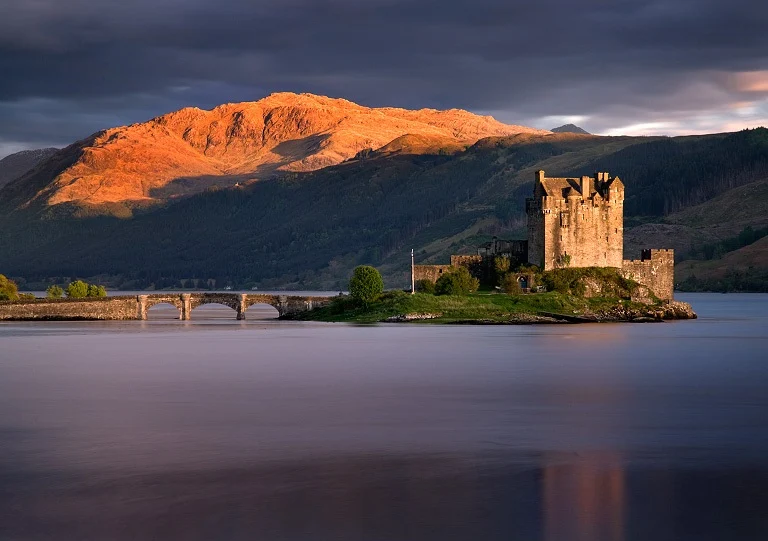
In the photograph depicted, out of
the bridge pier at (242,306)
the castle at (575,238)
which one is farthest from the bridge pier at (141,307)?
the castle at (575,238)

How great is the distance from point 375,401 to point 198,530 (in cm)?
3505

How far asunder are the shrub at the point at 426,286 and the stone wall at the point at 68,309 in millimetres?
52075

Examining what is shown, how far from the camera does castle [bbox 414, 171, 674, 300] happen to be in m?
149

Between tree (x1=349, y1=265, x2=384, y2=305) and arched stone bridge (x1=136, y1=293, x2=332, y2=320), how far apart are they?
1668 cm

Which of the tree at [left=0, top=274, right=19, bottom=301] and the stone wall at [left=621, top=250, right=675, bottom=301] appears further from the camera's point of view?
the tree at [left=0, top=274, right=19, bottom=301]

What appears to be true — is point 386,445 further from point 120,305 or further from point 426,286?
point 120,305

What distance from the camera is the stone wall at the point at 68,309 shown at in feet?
561

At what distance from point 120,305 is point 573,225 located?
74.1 meters

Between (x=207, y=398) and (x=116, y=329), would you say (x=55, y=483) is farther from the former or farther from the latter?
(x=116, y=329)

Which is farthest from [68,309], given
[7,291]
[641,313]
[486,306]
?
[641,313]

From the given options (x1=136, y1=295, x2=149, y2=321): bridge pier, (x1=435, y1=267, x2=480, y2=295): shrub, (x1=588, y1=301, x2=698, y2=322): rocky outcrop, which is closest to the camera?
(x1=435, y1=267, x2=480, y2=295): shrub

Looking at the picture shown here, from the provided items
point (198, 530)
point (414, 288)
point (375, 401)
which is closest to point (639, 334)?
point (414, 288)

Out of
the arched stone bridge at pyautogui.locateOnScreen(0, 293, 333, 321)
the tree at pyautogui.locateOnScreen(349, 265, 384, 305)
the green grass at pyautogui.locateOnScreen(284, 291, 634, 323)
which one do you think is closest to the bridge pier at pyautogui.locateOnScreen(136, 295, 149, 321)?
the arched stone bridge at pyautogui.locateOnScreen(0, 293, 333, 321)

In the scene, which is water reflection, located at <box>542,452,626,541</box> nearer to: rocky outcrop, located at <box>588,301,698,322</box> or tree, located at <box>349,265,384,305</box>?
rocky outcrop, located at <box>588,301,698,322</box>
